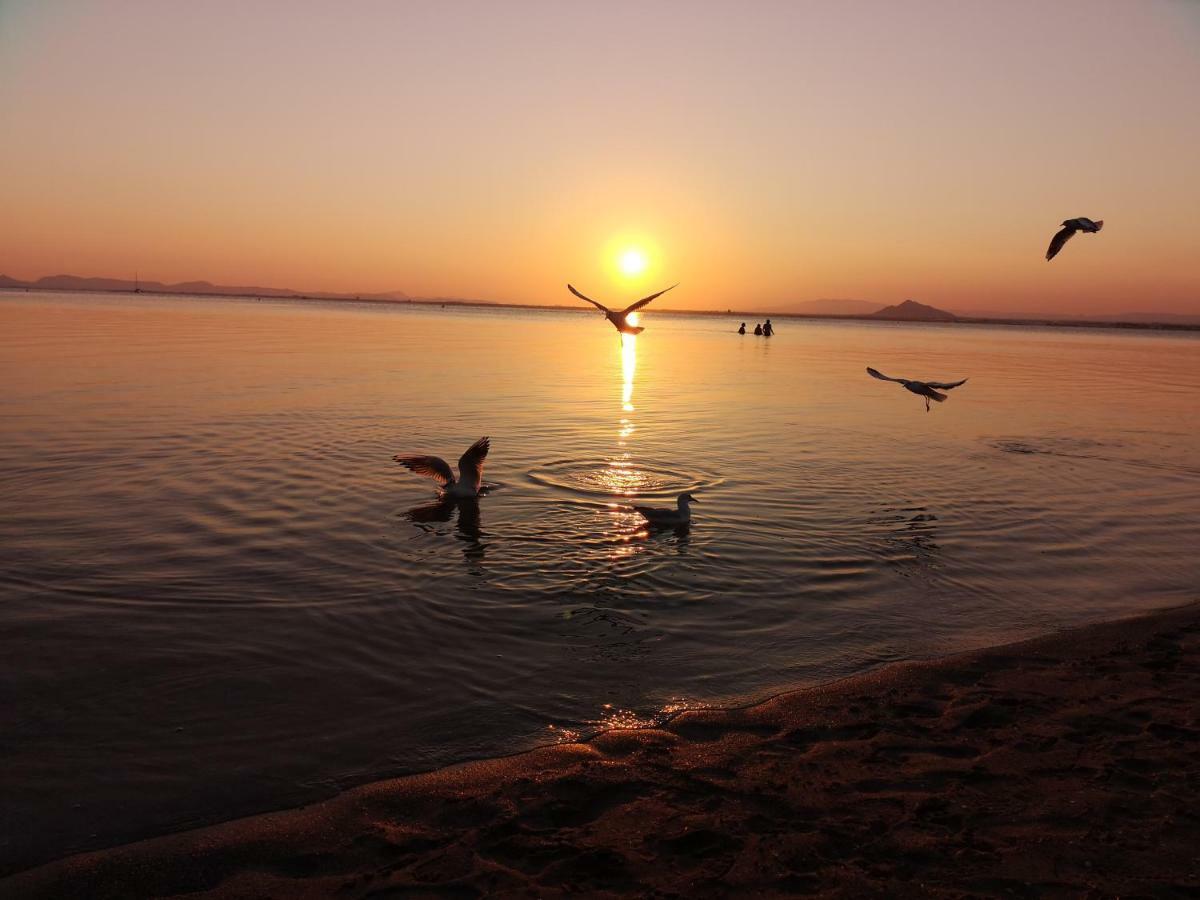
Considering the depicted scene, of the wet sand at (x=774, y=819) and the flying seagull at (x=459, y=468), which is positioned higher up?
the flying seagull at (x=459, y=468)

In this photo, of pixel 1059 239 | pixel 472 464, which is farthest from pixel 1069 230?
pixel 472 464

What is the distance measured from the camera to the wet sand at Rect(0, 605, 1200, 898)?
182 inches

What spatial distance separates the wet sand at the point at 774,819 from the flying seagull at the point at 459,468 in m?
8.01

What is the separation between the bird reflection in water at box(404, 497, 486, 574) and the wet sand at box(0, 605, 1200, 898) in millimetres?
5264

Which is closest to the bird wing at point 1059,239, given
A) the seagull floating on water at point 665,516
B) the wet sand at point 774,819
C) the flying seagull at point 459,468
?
the seagull floating on water at point 665,516

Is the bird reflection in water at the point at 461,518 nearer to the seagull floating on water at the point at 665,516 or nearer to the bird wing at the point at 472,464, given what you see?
the bird wing at the point at 472,464

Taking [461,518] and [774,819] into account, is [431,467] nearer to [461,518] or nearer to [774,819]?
[461,518]

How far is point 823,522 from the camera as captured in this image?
13.1 metres

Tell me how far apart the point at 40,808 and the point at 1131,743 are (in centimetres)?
Result: 796

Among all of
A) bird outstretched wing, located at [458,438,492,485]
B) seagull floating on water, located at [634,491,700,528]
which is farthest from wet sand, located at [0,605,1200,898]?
bird outstretched wing, located at [458,438,492,485]

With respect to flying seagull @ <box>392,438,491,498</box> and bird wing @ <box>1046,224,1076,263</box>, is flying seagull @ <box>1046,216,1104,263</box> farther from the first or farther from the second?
flying seagull @ <box>392,438,491,498</box>

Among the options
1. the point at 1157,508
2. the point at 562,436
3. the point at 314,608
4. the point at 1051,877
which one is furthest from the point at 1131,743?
the point at 562,436

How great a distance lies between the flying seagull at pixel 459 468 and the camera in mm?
13942

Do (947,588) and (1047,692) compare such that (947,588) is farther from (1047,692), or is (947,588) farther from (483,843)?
(483,843)
